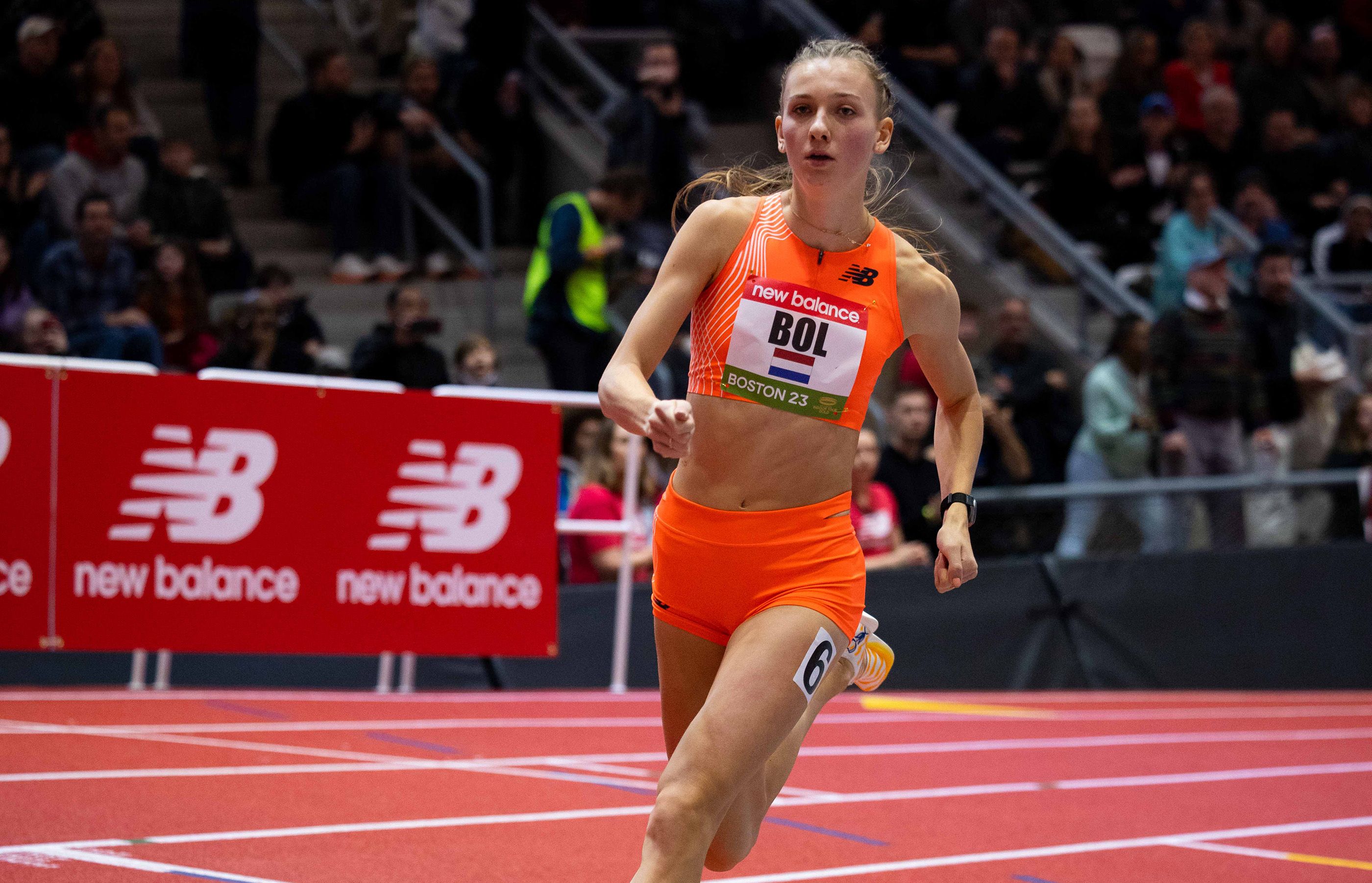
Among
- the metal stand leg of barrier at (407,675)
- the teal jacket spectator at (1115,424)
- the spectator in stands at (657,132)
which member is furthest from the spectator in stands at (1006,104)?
the metal stand leg of barrier at (407,675)

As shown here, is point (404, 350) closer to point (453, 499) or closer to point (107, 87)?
point (453, 499)

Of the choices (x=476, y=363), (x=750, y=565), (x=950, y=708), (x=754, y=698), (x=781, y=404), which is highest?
(x=781, y=404)

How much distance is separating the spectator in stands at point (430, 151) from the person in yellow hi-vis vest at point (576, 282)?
2.33m

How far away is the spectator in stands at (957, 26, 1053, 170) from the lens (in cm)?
1480

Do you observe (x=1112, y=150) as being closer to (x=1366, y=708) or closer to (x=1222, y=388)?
(x=1222, y=388)

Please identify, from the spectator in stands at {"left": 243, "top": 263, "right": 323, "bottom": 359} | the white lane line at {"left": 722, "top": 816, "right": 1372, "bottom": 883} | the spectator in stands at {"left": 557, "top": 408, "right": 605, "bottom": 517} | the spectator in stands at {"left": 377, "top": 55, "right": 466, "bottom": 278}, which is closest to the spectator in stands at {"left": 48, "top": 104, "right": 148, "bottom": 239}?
the spectator in stands at {"left": 243, "top": 263, "right": 323, "bottom": 359}

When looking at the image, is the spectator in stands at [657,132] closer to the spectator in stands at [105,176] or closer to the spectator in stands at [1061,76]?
the spectator in stands at [105,176]

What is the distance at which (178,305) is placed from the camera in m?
10.3

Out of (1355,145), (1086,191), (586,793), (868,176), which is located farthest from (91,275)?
(1355,145)

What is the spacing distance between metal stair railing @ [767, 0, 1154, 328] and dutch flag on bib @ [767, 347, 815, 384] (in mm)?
9119

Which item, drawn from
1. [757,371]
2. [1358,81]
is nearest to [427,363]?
[757,371]

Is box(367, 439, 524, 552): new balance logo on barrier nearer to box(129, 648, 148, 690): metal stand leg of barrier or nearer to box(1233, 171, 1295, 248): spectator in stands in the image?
box(129, 648, 148, 690): metal stand leg of barrier

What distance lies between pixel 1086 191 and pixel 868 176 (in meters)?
10.6

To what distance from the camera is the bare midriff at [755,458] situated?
3.80 meters
